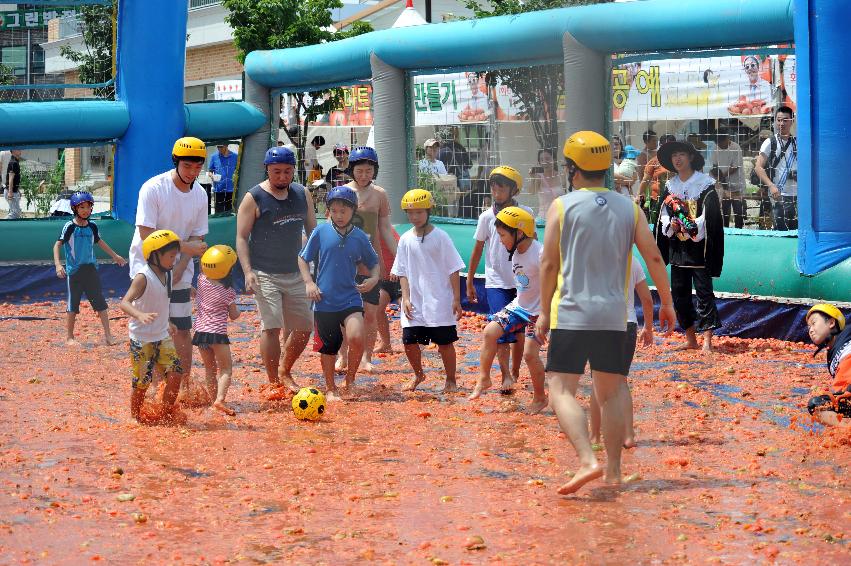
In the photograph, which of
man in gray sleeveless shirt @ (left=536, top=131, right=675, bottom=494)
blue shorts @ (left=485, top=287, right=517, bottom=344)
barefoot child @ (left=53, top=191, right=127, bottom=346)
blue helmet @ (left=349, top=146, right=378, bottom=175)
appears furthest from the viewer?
barefoot child @ (left=53, top=191, right=127, bottom=346)

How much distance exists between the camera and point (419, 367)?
33.9 ft

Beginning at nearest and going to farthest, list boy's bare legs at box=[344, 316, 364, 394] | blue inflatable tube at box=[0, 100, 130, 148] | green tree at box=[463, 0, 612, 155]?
boy's bare legs at box=[344, 316, 364, 394], green tree at box=[463, 0, 612, 155], blue inflatable tube at box=[0, 100, 130, 148]

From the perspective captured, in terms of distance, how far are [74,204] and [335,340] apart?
16.2 feet

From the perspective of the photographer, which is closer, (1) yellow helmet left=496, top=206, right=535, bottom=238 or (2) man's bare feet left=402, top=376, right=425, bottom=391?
(1) yellow helmet left=496, top=206, right=535, bottom=238

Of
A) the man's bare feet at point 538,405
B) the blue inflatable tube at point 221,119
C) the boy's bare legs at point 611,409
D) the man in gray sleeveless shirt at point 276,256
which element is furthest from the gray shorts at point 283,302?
the blue inflatable tube at point 221,119

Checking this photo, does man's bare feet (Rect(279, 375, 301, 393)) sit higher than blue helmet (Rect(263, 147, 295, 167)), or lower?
lower

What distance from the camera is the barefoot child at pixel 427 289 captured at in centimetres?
1020

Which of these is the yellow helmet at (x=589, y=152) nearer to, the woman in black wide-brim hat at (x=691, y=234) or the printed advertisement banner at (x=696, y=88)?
the woman in black wide-brim hat at (x=691, y=234)

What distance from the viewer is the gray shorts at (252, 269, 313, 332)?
985 cm

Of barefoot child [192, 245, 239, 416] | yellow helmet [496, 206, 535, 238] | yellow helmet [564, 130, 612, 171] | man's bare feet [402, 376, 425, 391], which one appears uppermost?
yellow helmet [564, 130, 612, 171]

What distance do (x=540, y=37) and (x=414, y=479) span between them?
8029 millimetres

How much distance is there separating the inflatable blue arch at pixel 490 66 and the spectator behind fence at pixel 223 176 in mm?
564

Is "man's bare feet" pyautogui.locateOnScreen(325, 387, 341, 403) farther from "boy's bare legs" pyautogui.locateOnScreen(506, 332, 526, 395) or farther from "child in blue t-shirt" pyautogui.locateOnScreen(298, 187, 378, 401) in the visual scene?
"boy's bare legs" pyautogui.locateOnScreen(506, 332, 526, 395)

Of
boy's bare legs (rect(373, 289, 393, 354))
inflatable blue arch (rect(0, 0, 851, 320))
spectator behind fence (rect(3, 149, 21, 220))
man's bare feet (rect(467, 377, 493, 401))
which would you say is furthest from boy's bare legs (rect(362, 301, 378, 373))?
spectator behind fence (rect(3, 149, 21, 220))
